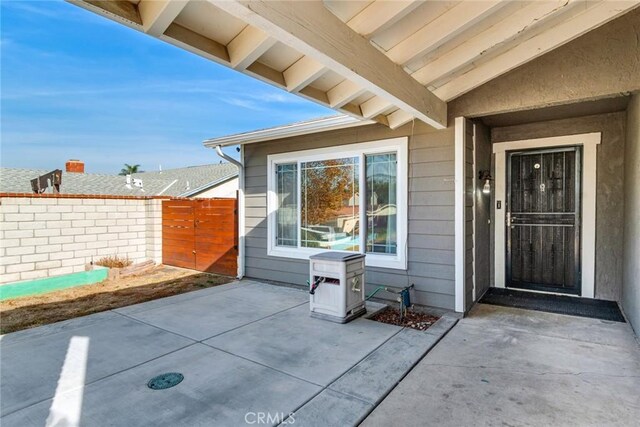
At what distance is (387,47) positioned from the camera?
2.71m

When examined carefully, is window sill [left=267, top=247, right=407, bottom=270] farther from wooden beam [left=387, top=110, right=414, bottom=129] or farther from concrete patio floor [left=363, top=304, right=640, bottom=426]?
wooden beam [left=387, top=110, right=414, bottom=129]

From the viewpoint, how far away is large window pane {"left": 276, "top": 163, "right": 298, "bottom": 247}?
5.51 m

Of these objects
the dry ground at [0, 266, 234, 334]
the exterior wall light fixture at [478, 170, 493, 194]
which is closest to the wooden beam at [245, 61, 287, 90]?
the exterior wall light fixture at [478, 170, 493, 194]

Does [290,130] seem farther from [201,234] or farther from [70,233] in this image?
[70,233]

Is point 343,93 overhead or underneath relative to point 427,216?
overhead

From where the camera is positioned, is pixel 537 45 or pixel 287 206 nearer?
pixel 537 45

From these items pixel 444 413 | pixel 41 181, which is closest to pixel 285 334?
pixel 444 413

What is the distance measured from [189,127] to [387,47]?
73.0ft

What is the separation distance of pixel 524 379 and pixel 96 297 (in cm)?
564

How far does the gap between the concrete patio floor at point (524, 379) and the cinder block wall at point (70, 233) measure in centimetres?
679

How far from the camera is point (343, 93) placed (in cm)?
337

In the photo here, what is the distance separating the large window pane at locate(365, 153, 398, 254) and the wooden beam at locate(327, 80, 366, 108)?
1328mm

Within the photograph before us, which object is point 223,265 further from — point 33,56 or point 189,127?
point 189,127

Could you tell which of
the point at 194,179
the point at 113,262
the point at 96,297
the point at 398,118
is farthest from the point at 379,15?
the point at 194,179
